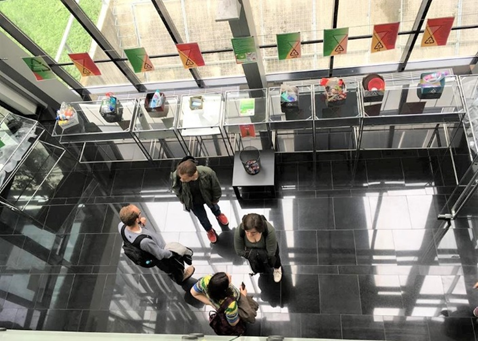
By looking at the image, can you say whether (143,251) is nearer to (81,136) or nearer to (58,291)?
(58,291)

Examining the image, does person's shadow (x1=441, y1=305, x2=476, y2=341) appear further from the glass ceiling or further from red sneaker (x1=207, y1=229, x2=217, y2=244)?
the glass ceiling

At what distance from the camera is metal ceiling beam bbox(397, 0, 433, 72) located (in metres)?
4.50

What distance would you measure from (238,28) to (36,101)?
157 inches

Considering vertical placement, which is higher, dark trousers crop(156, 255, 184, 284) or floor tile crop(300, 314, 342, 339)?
dark trousers crop(156, 255, 184, 284)

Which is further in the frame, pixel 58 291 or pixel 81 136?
pixel 81 136

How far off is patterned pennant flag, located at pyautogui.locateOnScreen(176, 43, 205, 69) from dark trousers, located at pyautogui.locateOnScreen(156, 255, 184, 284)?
96.8 inches

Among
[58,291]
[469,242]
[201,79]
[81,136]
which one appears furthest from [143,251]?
[469,242]

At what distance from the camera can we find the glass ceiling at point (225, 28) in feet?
→ 15.6

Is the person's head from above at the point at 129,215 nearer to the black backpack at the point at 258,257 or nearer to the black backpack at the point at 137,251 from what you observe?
the black backpack at the point at 137,251

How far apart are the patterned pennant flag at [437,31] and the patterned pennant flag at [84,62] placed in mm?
4116

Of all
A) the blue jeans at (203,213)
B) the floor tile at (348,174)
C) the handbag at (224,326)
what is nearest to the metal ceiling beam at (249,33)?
the floor tile at (348,174)

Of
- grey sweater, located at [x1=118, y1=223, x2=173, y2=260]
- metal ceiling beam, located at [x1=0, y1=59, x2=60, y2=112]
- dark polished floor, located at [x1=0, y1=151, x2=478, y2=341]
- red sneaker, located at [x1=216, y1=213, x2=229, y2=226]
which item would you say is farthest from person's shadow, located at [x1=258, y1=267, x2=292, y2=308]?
metal ceiling beam, located at [x1=0, y1=59, x2=60, y2=112]

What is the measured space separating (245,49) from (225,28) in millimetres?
916

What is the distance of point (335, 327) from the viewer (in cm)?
420
